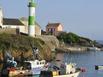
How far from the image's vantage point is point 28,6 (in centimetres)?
8150

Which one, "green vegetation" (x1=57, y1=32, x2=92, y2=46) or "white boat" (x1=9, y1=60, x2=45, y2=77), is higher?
"green vegetation" (x1=57, y1=32, x2=92, y2=46)

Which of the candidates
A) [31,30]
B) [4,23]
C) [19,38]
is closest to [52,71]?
[19,38]

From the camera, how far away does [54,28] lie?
134 metres

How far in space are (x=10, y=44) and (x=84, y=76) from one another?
16003mm

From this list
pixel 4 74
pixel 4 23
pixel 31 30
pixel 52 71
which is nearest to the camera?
pixel 52 71

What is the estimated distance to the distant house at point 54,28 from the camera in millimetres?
132875

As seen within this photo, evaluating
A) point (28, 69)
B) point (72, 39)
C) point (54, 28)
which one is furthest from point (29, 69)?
point (54, 28)

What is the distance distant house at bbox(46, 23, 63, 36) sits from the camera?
13288cm

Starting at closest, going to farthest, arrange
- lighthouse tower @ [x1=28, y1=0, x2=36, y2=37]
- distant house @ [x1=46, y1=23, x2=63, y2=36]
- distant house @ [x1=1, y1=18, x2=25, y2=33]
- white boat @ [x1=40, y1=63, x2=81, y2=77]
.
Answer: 1. white boat @ [x1=40, y1=63, x2=81, y2=77]
2. lighthouse tower @ [x1=28, y1=0, x2=36, y2=37]
3. distant house @ [x1=1, y1=18, x2=25, y2=33]
4. distant house @ [x1=46, y1=23, x2=63, y2=36]

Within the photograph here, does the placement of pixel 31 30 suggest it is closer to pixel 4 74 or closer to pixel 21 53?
pixel 21 53

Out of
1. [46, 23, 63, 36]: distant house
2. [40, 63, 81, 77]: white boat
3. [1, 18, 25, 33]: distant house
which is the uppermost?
[1, 18, 25, 33]: distant house

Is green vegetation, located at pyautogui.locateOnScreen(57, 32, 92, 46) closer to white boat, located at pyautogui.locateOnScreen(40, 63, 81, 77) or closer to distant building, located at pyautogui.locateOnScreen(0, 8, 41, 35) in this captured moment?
distant building, located at pyautogui.locateOnScreen(0, 8, 41, 35)

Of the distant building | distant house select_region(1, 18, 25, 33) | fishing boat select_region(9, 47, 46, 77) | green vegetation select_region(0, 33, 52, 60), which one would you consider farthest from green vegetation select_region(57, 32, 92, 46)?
fishing boat select_region(9, 47, 46, 77)

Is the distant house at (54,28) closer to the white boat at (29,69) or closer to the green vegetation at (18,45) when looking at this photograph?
the green vegetation at (18,45)
